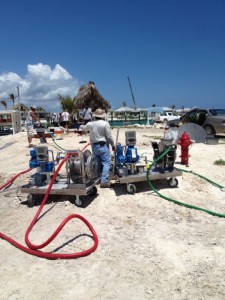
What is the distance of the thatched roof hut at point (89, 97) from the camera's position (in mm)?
21266

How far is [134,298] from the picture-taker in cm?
275

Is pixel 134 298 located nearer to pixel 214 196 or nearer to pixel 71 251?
pixel 71 251

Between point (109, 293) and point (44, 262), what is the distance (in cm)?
95

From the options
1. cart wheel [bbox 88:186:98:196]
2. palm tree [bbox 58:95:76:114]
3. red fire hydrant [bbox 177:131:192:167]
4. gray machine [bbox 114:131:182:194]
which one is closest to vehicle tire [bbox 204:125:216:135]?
red fire hydrant [bbox 177:131:192:167]

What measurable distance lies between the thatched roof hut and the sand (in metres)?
16.0

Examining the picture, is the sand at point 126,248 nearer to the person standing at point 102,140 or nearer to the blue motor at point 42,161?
the person standing at point 102,140

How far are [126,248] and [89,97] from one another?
61.2ft

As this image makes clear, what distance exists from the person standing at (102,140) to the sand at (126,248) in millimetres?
336

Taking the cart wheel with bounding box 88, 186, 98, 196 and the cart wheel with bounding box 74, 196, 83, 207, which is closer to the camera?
the cart wheel with bounding box 74, 196, 83, 207

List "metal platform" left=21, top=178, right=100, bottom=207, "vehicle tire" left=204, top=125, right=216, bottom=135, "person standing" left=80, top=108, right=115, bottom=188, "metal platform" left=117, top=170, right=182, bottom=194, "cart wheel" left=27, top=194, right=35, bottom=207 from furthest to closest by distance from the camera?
"vehicle tire" left=204, top=125, right=216, bottom=135 < "person standing" left=80, top=108, right=115, bottom=188 < "metal platform" left=117, top=170, right=182, bottom=194 < "cart wheel" left=27, top=194, right=35, bottom=207 < "metal platform" left=21, top=178, right=100, bottom=207

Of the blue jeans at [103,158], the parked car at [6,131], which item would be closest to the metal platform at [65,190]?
the blue jeans at [103,158]

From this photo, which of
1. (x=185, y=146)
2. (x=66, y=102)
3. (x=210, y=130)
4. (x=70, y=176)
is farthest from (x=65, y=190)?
(x=66, y=102)

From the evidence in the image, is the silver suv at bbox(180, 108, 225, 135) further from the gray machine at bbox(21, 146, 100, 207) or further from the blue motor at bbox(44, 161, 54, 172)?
the blue motor at bbox(44, 161, 54, 172)

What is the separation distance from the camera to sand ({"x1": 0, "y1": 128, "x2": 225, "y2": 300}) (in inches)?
114
